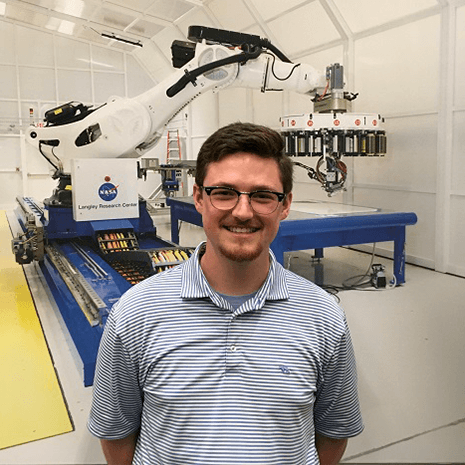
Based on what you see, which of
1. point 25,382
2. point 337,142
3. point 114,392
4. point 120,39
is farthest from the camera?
point 120,39

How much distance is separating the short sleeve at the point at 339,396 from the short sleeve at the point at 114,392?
48 centimetres

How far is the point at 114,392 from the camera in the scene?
129cm

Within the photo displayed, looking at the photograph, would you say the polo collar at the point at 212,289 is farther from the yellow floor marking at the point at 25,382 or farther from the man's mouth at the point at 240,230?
the yellow floor marking at the point at 25,382

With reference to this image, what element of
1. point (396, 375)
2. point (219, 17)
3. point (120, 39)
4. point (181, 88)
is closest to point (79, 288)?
point (396, 375)

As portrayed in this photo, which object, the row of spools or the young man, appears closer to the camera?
the young man

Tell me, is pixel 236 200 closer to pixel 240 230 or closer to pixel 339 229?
pixel 240 230

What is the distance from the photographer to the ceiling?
266 inches

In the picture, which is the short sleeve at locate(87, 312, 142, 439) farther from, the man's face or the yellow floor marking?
the yellow floor marking

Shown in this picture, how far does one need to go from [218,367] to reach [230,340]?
7 cm

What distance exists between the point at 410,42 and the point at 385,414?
495cm

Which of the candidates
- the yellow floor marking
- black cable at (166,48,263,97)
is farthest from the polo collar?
black cable at (166,48,263,97)

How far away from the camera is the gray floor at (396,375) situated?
2.48m

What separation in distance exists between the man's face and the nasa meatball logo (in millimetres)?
4057

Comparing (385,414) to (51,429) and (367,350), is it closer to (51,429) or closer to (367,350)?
(367,350)
